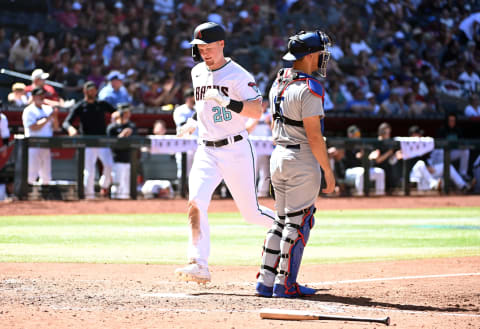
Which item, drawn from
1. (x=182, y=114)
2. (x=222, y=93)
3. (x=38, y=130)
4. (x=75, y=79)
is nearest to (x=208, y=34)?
(x=222, y=93)

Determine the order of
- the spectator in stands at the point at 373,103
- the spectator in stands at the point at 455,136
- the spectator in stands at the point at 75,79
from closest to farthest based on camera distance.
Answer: the spectator in stands at the point at 75,79, the spectator in stands at the point at 455,136, the spectator in stands at the point at 373,103

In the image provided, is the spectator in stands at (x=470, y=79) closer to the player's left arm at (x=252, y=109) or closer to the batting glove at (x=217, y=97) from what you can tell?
the player's left arm at (x=252, y=109)

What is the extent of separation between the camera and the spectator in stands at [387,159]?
64.4ft

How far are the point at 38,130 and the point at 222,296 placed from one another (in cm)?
1092

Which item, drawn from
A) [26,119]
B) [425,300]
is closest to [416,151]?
[26,119]

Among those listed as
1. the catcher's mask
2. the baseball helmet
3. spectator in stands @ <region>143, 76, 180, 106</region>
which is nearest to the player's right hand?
the catcher's mask

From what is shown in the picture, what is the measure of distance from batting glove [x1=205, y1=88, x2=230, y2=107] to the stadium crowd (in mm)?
13451

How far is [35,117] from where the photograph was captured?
647 inches

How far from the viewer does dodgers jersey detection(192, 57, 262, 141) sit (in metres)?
Result: 7.05

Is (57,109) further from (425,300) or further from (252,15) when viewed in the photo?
(425,300)

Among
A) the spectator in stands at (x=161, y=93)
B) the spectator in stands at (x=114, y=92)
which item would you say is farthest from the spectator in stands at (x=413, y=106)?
the spectator in stands at (x=114, y=92)

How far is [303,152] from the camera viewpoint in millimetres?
6523

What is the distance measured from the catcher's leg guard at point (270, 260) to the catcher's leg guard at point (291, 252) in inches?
3.7

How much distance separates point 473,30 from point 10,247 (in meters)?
23.0
